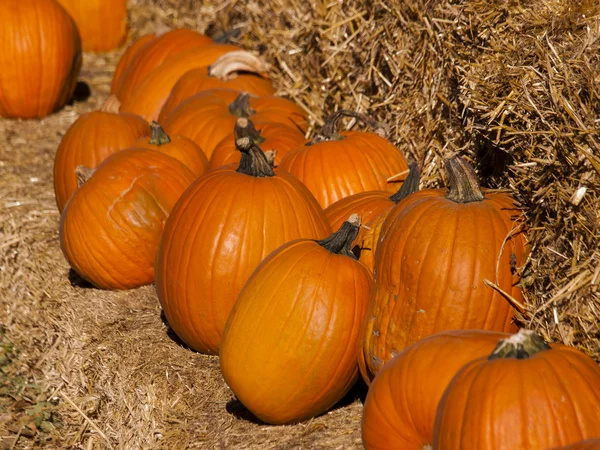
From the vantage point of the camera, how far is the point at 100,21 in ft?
29.8

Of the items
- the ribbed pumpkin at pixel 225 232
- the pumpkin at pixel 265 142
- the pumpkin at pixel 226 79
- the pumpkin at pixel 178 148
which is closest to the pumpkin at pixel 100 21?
the pumpkin at pixel 226 79

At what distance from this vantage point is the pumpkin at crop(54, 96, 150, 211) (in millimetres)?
5453

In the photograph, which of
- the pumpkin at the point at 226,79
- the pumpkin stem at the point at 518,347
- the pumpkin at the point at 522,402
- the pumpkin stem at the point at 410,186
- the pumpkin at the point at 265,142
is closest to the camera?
the pumpkin at the point at 522,402

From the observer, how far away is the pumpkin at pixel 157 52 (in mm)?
7066

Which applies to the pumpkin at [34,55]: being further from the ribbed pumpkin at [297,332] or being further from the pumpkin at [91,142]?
the ribbed pumpkin at [297,332]

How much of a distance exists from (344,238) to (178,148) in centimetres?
202

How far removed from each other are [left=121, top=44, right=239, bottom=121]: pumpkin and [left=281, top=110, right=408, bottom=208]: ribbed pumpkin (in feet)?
7.02

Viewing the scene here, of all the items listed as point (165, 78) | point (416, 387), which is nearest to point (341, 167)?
point (416, 387)

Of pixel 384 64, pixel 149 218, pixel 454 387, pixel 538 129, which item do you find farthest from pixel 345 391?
pixel 384 64

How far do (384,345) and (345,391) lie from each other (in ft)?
1.04

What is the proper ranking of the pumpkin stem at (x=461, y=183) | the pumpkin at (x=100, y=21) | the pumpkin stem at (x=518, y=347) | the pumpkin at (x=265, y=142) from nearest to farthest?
1. the pumpkin stem at (x=518, y=347)
2. the pumpkin stem at (x=461, y=183)
3. the pumpkin at (x=265, y=142)
4. the pumpkin at (x=100, y=21)

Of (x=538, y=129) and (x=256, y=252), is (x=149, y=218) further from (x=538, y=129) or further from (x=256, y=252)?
(x=538, y=129)

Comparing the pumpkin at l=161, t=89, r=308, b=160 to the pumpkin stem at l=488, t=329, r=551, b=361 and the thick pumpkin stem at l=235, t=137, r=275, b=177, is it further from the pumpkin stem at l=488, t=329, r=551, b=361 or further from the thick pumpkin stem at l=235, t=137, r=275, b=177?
the pumpkin stem at l=488, t=329, r=551, b=361

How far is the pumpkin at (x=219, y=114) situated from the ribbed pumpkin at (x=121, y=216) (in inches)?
26.8
